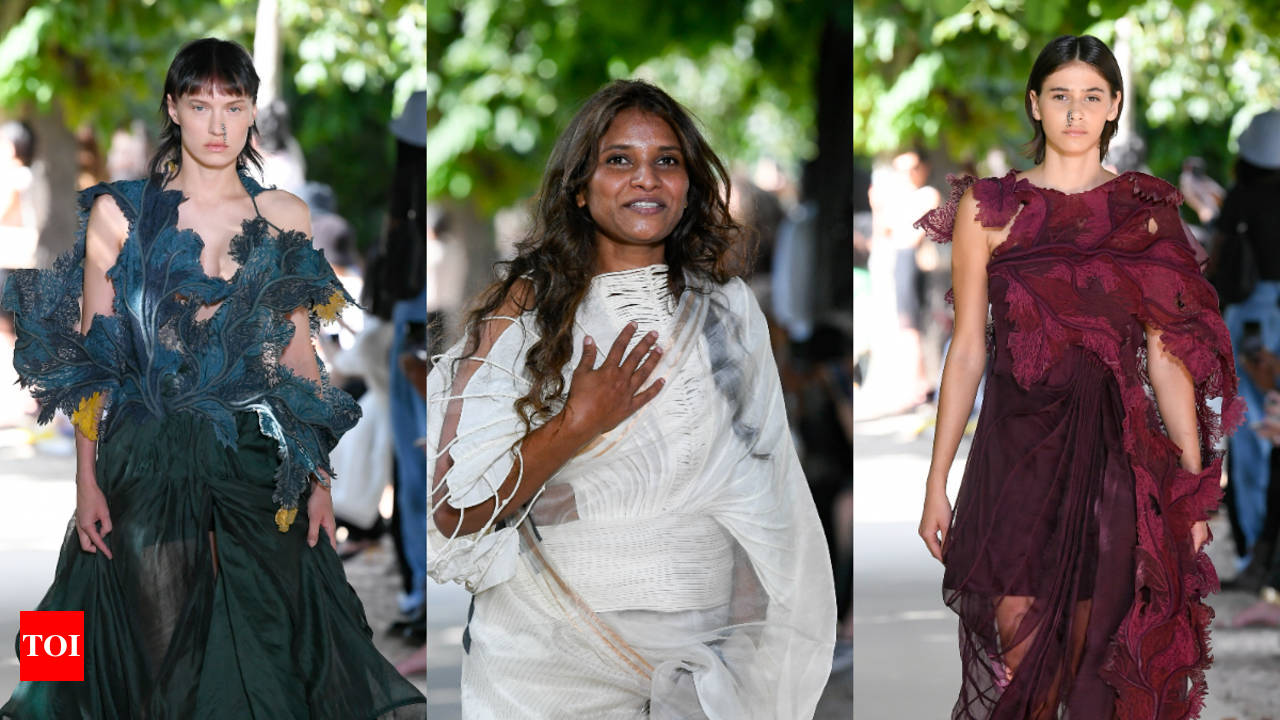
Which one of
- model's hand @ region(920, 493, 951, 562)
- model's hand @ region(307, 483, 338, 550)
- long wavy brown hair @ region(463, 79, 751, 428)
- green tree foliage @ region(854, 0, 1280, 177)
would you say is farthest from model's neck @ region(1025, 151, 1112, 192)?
green tree foliage @ region(854, 0, 1280, 177)

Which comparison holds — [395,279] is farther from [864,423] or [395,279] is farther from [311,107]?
[864,423]

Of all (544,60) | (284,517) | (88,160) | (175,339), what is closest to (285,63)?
(88,160)

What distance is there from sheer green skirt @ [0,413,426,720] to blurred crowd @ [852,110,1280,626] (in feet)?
12.4

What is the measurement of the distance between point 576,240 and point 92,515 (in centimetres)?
154

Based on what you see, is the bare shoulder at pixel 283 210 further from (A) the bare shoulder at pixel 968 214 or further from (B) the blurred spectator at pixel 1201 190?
(B) the blurred spectator at pixel 1201 190

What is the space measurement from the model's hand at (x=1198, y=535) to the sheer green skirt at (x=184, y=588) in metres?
2.31

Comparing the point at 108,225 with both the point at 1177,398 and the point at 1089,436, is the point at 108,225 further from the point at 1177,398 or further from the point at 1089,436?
the point at 1177,398

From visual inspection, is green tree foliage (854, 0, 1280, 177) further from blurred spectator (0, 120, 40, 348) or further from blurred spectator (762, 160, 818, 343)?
blurred spectator (0, 120, 40, 348)

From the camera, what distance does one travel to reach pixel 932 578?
823 cm

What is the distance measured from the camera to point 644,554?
330 cm

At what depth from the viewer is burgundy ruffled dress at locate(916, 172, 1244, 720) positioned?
385 centimetres

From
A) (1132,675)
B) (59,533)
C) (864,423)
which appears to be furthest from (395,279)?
(1132,675)

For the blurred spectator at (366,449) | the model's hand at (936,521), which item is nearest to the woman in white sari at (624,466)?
the model's hand at (936,521)

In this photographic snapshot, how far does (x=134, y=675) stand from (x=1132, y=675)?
99.2 inches
